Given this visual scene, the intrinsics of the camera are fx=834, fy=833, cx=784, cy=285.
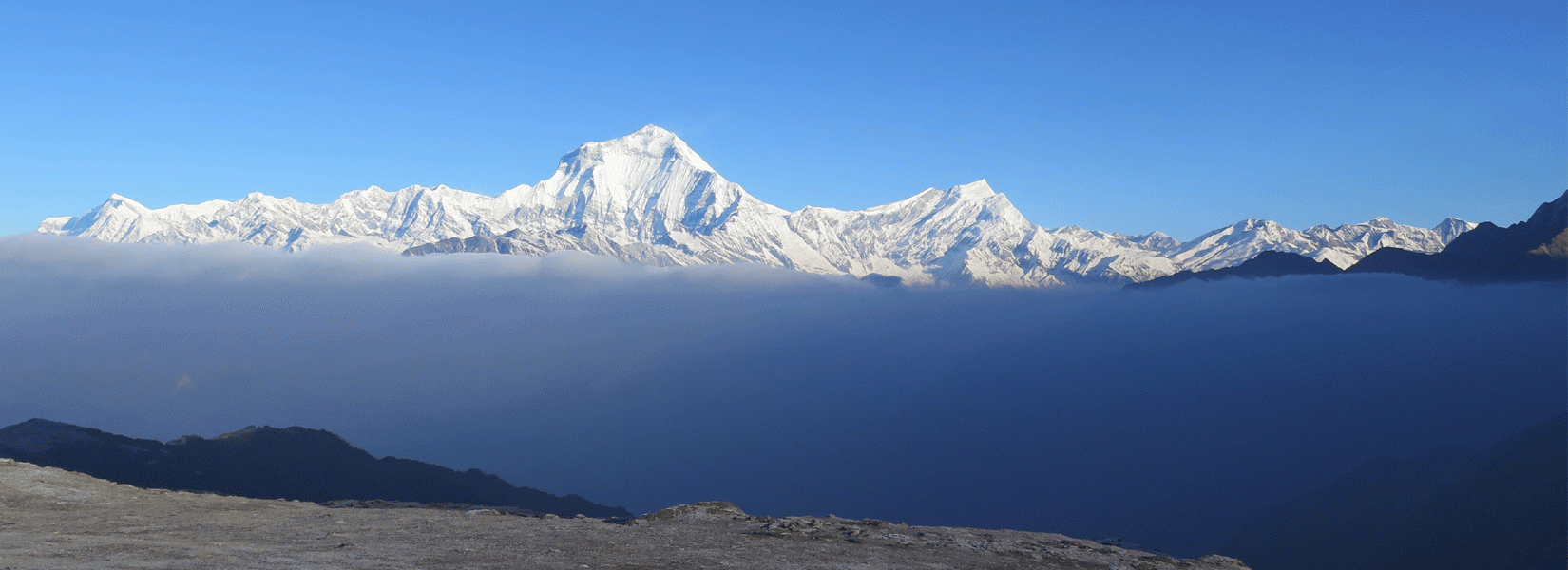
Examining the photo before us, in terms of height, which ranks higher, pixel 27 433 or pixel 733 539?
pixel 27 433

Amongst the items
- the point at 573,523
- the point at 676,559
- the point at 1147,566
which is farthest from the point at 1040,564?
the point at 573,523

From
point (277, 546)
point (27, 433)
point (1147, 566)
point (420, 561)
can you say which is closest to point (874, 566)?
point (1147, 566)

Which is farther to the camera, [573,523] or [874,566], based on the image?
[573,523]

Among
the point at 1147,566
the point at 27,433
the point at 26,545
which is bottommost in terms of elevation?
the point at 1147,566

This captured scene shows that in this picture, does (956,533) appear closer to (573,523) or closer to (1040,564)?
(1040,564)

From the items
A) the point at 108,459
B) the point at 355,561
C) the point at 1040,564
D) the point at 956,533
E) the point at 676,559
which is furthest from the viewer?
the point at 108,459

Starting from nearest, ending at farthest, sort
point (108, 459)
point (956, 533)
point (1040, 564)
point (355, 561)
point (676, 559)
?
point (355, 561)
point (676, 559)
point (1040, 564)
point (956, 533)
point (108, 459)

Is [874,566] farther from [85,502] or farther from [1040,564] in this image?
[85,502]
